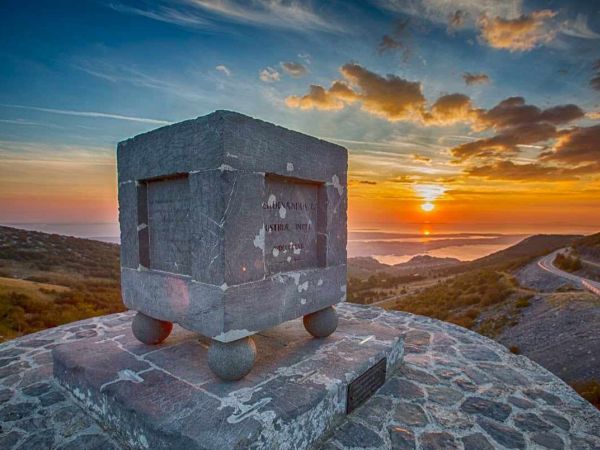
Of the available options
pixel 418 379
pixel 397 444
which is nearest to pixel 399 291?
pixel 418 379

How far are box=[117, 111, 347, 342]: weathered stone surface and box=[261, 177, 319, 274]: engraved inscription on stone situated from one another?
0.5 inches

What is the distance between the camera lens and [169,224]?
370 cm

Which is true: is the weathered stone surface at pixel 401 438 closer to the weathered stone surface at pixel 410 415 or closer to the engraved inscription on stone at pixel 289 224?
the weathered stone surface at pixel 410 415

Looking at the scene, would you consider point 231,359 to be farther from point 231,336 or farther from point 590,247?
point 590,247

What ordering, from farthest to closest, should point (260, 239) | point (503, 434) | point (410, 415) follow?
point (410, 415), point (260, 239), point (503, 434)

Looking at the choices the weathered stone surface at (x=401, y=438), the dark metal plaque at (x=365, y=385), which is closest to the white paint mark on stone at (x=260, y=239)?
the dark metal plaque at (x=365, y=385)

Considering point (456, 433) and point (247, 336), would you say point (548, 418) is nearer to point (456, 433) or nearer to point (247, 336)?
point (456, 433)

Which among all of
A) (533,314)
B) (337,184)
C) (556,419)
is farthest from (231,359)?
(533,314)

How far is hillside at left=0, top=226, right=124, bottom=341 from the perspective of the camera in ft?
22.0

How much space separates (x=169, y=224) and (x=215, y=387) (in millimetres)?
1905

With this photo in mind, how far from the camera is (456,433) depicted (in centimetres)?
309

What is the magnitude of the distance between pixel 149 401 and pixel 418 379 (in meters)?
→ 3.33

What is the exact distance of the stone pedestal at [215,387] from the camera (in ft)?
8.18

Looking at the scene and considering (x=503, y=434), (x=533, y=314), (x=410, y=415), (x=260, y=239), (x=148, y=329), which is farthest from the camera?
(x=533, y=314)
